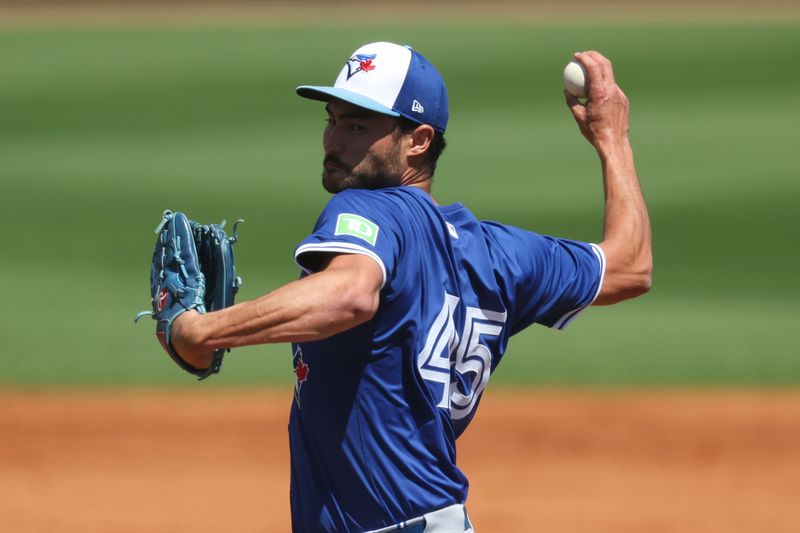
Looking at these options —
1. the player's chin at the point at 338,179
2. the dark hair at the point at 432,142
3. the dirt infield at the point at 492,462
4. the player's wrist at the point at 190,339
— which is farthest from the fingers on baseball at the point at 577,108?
the dirt infield at the point at 492,462

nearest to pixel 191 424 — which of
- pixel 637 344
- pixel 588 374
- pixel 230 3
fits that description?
pixel 588 374

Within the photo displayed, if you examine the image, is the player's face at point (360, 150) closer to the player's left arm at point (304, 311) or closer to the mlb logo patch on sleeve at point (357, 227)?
the mlb logo patch on sleeve at point (357, 227)

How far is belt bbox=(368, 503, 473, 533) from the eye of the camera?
2912 millimetres

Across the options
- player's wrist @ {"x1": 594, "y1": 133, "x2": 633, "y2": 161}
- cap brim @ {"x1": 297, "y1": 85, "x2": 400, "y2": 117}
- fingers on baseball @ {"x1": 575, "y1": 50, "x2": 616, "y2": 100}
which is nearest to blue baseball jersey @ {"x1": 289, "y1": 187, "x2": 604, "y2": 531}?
cap brim @ {"x1": 297, "y1": 85, "x2": 400, "y2": 117}

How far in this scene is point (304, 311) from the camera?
2.48 metres

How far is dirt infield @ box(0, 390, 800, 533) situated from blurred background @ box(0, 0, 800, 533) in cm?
2

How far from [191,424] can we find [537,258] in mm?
5463

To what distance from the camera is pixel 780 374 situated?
982cm

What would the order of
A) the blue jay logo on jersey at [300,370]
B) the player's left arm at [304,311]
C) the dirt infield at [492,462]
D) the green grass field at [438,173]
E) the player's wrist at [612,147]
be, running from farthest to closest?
the green grass field at [438,173] < the dirt infield at [492,462] < the player's wrist at [612,147] < the blue jay logo on jersey at [300,370] < the player's left arm at [304,311]

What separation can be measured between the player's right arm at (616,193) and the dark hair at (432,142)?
23.1 inches

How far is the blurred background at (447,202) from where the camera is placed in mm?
7047

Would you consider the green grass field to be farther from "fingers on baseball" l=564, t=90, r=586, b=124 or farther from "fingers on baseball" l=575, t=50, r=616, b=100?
"fingers on baseball" l=575, t=50, r=616, b=100

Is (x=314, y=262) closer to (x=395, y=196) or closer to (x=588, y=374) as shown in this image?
(x=395, y=196)

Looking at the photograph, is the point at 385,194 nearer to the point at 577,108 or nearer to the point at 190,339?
the point at 190,339
